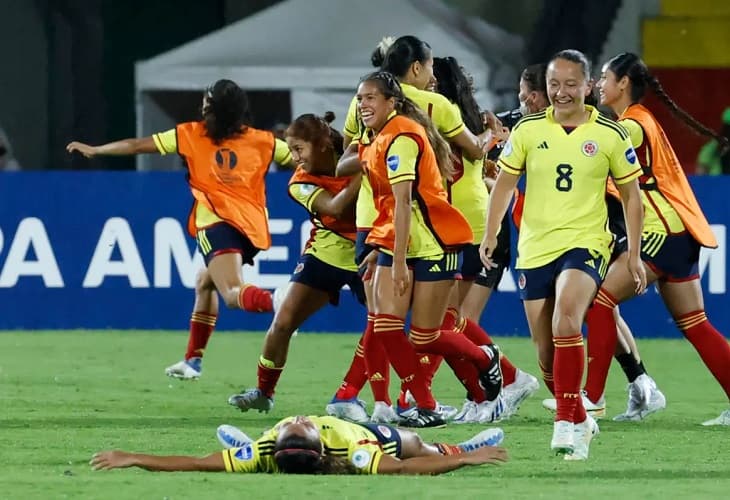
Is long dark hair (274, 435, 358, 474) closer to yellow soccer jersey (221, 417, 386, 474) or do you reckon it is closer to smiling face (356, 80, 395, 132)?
yellow soccer jersey (221, 417, 386, 474)

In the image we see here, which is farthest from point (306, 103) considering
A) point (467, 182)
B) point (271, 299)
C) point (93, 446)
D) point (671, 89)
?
point (93, 446)

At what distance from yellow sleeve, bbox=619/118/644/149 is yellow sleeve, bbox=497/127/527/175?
1245mm

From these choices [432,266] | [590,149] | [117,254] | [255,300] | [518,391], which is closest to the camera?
[590,149]

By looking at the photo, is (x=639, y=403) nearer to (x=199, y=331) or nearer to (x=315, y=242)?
(x=315, y=242)

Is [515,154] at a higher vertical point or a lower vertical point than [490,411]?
higher

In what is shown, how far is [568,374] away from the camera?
8422 millimetres

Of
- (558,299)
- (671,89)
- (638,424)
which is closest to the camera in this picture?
(558,299)

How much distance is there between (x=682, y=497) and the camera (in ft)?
24.0

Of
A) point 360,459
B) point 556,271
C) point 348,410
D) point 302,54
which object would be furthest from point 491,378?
point 302,54

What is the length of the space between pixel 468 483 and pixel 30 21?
1614 centimetres

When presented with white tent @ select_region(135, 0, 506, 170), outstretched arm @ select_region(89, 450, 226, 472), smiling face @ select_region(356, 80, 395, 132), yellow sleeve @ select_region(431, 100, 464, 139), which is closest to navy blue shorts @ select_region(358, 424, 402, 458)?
outstretched arm @ select_region(89, 450, 226, 472)

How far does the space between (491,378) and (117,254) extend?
6.24 meters

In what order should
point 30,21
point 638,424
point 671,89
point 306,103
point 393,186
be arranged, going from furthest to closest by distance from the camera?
point 30,21
point 671,89
point 306,103
point 638,424
point 393,186

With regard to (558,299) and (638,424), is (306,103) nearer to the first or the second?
(638,424)
